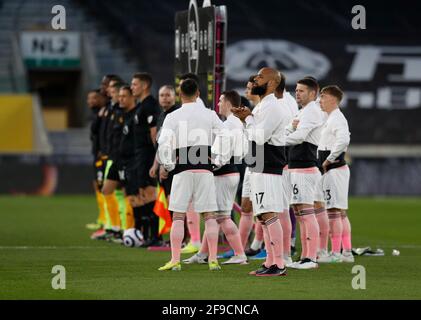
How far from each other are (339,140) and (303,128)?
870 mm

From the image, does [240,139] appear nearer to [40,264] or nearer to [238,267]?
[238,267]

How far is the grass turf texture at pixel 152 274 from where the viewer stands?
10.2 meters

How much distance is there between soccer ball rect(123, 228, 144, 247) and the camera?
15945 millimetres

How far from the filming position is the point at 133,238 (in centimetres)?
1595

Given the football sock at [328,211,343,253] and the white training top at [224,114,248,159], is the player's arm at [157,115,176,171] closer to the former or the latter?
the white training top at [224,114,248,159]

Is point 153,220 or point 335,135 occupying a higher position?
point 335,135

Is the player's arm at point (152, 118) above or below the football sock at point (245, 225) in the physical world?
above

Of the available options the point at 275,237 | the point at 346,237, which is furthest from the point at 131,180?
the point at 275,237

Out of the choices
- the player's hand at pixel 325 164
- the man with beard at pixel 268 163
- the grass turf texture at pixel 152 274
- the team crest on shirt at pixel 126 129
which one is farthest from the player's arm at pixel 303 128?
the team crest on shirt at pixel 126 129

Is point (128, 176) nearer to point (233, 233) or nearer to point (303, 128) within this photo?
point (233, 233)

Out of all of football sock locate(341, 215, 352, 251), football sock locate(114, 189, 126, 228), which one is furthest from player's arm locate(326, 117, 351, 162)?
football sock locate(114, 189, 126, 228)

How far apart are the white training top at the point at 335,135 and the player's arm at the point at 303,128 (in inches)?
26.1

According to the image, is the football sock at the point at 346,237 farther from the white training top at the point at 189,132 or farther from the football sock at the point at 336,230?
the white training top at the point at 189,132

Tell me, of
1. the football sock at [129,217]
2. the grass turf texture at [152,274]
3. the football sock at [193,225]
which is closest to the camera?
the grass turf texture at [152,274]
